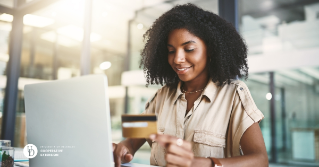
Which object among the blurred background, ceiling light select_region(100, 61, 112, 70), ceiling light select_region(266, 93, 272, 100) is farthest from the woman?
ceiling light select_region(266, 93, 272, 100)

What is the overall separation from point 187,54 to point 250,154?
0.57 m

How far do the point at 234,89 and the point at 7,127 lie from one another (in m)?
3.14

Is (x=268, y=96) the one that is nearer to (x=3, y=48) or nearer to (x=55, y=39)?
(x=55, y=39)

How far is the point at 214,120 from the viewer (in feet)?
4.09

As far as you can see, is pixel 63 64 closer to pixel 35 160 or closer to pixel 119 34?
pixel 119 34

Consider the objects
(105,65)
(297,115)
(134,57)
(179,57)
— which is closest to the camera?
(179,57)

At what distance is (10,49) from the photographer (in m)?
3.42

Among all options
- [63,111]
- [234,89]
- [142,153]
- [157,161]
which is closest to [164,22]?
[234,89]

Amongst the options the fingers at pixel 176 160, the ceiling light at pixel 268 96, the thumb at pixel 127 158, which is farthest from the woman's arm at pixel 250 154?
the ceiling light at pixel 268 96

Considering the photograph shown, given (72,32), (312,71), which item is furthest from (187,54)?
(312,71)

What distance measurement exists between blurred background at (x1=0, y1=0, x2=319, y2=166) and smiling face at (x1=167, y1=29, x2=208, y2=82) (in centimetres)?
215

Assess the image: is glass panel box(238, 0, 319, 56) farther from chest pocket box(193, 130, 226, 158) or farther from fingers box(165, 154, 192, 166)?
fingers box(165, 154, 192, 166)

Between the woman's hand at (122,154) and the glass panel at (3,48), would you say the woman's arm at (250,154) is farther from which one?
the glass panel at (3,48)

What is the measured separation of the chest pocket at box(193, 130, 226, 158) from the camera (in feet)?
4.01
